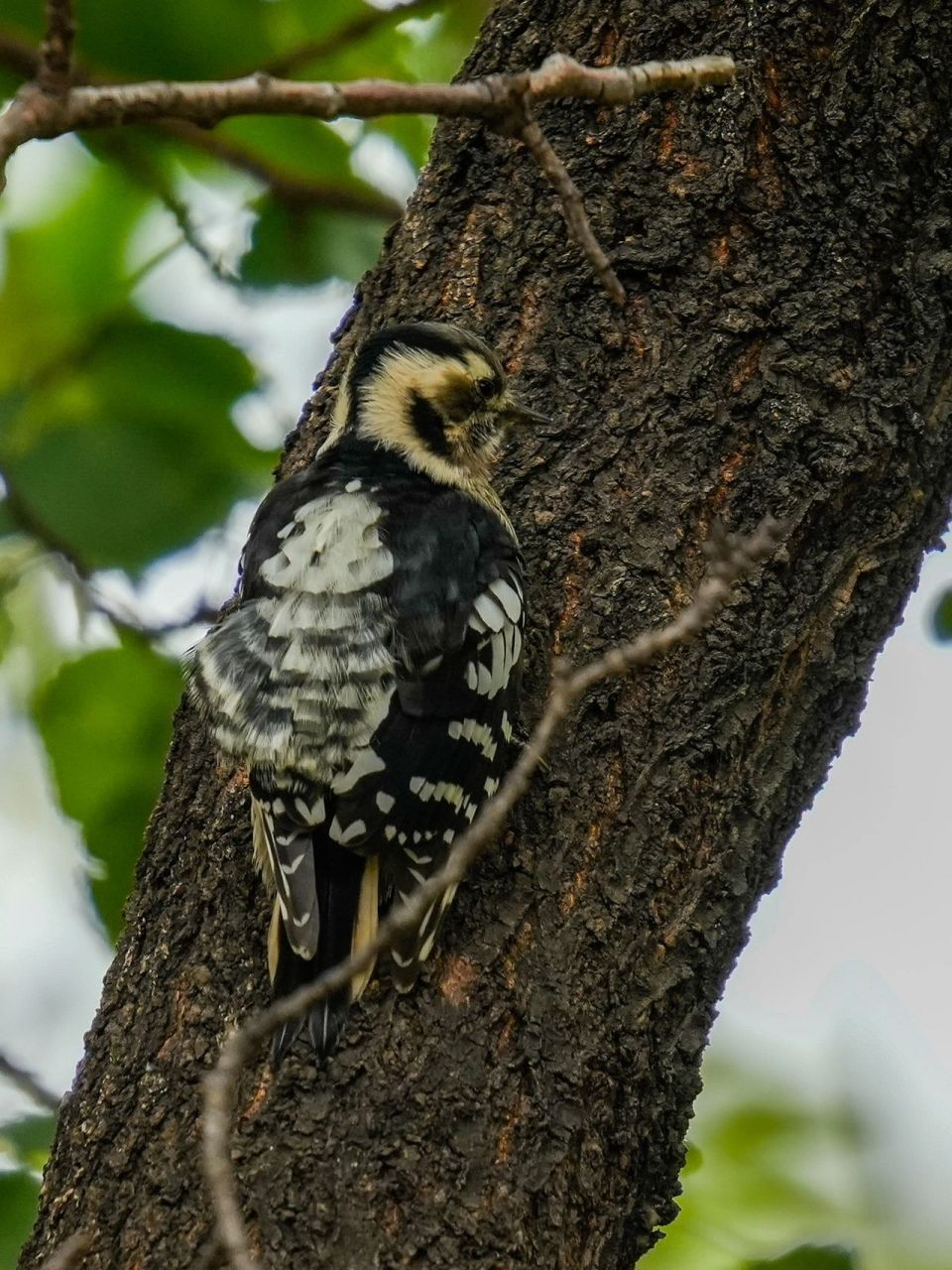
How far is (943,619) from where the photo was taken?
10.6 feet

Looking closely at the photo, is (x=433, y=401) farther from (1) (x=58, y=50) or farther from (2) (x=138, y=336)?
(1) (x=58, y=50)

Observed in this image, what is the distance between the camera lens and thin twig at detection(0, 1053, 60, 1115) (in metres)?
3.00

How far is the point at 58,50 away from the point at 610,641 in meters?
1.50

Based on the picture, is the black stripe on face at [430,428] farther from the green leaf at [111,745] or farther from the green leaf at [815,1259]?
the green leaf at [815,1259]

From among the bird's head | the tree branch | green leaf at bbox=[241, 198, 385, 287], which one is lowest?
the tree branch

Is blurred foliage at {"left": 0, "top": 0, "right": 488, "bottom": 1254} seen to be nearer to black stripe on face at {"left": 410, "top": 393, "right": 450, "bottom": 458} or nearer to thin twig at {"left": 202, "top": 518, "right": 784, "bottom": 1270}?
black stripe on face at {"left": 410, "top": 393, "right": 450, "bottom": 458}

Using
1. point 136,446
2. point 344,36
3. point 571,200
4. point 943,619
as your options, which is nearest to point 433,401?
point 136,446

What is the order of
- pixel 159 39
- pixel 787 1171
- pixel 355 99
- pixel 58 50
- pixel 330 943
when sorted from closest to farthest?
pixel 58 50
pixel 355 99
pixel 330 943
pixel 159 39
pixel 787 1171

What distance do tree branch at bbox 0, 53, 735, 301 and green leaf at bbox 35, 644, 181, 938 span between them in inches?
68.1

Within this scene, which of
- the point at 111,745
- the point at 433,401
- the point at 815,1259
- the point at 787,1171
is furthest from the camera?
the point at 787,1171

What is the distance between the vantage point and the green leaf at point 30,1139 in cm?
287

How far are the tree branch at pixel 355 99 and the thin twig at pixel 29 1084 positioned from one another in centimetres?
185

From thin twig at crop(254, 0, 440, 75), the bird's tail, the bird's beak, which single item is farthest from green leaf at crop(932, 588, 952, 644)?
thin twig at crop(254, 0, 440, 75)

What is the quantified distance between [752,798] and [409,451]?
3.48ft
